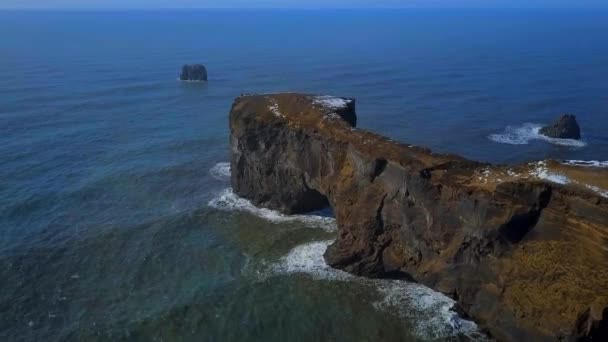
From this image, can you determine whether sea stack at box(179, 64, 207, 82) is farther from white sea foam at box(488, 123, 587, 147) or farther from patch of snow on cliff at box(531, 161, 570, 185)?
patch of snow on cliff at box(531, 161, 570, 185)

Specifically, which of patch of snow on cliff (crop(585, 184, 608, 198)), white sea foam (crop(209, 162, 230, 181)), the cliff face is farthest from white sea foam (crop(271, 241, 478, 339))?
white sea foam (crop(209, 162, 230, 181))

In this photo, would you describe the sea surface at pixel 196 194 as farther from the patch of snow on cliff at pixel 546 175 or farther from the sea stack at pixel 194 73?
the patch of snow on cliff at pixel 546 175

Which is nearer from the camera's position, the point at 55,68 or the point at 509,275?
the point at 509,275

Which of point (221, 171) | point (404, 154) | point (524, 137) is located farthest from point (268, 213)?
point (524, 137)

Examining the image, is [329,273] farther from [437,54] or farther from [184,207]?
[437,54]

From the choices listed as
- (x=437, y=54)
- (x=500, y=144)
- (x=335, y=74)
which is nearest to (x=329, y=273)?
(x=500, y=144)

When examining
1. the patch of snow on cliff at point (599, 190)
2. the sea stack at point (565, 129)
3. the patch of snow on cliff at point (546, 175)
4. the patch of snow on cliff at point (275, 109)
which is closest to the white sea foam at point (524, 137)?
the sea stack at point (565, 129)

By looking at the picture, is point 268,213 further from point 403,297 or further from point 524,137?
point 524,137
